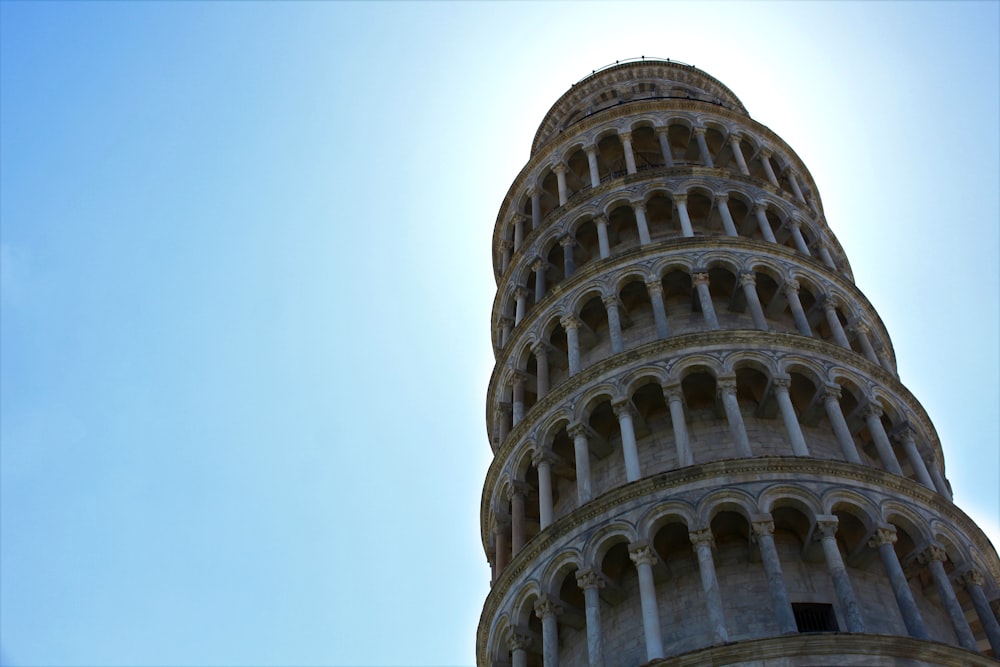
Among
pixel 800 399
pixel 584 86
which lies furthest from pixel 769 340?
pixel 584 86

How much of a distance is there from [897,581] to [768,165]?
17622 millimetres

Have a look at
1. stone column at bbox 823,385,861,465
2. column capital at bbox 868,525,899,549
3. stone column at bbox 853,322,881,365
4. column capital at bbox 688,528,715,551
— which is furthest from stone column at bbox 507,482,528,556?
stone column at bbox 853,322,881,365

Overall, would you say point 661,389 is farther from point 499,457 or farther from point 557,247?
point 557,247

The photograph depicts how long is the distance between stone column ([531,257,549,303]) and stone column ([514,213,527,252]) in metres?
2.09

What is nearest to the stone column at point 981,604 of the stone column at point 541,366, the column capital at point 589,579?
the column capital at point 589,579

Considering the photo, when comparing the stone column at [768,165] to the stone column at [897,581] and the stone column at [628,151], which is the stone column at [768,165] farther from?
the stone column at [897,581]

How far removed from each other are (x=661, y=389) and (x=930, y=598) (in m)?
6.99

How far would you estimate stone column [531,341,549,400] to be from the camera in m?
26.0

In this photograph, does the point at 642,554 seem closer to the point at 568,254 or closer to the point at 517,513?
the point at 517,513

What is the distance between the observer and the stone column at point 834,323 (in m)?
25.3

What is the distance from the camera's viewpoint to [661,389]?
23234 millimetres

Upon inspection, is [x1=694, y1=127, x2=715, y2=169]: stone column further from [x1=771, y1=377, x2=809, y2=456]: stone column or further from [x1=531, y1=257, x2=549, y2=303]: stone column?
[x1=771, y1=377, x2=809, y2=456]: stone column

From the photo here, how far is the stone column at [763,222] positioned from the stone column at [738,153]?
206 cm

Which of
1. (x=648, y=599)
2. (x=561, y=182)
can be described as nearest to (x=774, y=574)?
(x=648, y=599)
